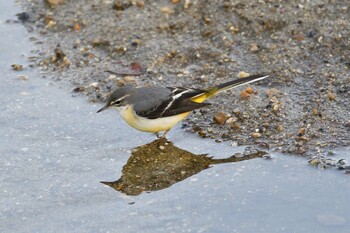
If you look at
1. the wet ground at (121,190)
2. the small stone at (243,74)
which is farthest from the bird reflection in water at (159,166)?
the small stone at (243,74)

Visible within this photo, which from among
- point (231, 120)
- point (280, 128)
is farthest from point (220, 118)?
point (280, 128)

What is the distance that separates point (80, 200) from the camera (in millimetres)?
7695

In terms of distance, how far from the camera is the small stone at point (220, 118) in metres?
9.05

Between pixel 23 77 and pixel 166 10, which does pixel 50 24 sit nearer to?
pixel 23 77

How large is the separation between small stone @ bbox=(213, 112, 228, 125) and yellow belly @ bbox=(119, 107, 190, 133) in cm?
45

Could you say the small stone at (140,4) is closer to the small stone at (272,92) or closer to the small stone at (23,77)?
the small stone at (23,77)

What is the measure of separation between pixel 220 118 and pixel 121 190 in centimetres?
175

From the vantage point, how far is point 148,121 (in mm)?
8703

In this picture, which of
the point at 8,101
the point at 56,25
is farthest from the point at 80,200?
the point at 56,25

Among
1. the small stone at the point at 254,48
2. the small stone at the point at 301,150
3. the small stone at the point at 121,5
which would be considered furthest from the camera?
the small stone at the point at 121,5

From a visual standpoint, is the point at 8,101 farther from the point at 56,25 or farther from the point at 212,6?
the point at 212,6

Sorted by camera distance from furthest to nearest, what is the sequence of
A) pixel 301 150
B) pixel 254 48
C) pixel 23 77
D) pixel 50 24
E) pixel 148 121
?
pixel 50 24 → pixel 254 48 → pixel 23 77 → pixel 148 121 → pixel 301 150

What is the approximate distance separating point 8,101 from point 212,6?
3.47m

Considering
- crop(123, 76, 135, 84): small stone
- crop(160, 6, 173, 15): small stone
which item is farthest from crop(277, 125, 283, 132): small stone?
crop(160, 6, 173, 15): small stone
